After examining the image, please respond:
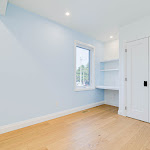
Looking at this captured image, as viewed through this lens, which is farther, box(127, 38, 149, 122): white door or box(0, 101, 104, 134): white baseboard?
box(127, 38, 149, 122): white door

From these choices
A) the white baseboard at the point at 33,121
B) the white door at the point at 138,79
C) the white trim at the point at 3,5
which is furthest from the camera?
the white door at the point at 138,79

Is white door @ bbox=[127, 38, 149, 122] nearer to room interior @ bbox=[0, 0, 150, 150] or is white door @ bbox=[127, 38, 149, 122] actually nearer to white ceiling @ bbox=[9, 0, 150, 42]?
room interior @ bbox=[0, 0, 150, 150]

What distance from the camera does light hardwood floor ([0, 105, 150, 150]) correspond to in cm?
168

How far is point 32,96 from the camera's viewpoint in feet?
8.10

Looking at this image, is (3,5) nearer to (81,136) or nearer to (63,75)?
(63,75)

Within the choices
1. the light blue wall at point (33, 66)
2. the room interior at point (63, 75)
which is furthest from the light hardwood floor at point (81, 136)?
the light blue wall at point (33, 66)

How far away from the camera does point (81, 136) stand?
6.46 ft

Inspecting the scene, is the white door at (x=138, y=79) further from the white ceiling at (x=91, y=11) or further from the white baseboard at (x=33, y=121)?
the white baseboard at (x=33, y=121)

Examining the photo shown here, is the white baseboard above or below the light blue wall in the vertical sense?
below

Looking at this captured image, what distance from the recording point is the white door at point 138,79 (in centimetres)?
260

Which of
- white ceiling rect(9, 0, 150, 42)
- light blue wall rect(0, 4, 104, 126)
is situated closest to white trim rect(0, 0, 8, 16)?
light blue wall rect(0, 4, 104, 126)

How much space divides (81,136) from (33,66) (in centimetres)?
187

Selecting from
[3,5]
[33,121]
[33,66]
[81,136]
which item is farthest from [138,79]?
[3,5]

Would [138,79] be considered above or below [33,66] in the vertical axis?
below
